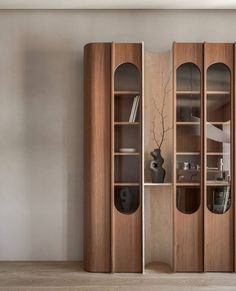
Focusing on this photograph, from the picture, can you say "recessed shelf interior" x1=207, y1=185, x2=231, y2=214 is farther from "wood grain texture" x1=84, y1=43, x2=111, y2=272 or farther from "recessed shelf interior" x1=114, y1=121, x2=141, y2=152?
"wood grain texture" x1=84, y1=43, x2=111, y2=272

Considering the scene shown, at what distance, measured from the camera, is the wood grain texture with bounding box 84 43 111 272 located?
3553 millimetres

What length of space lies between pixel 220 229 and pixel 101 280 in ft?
3.86

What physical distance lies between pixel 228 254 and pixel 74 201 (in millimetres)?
1569

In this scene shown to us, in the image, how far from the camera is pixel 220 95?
3.56 meters

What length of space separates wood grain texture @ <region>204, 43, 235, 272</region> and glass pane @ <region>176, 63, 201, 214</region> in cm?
14

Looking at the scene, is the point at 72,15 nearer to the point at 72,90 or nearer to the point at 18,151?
the point at 72,90

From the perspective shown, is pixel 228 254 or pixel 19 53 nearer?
pixel 228 254

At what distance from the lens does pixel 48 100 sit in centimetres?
390

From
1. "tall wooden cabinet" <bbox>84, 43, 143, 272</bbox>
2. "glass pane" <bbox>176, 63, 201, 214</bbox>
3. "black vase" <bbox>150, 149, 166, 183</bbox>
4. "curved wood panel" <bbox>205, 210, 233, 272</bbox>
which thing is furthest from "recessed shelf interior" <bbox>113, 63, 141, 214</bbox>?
"curved wood panel" <bbox>205, 210, 233, 272</bbox>

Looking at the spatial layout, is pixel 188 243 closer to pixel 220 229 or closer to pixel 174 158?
pixel 220 229

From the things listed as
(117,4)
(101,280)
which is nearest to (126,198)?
(101,280)

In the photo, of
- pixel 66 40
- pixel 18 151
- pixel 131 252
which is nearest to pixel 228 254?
pixel 131 252

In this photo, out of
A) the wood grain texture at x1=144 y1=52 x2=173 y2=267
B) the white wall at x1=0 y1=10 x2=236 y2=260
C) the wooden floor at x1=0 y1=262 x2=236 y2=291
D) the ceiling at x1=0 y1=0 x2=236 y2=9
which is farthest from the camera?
the white wall at x1=0 y1=10 x2=236 y2=260

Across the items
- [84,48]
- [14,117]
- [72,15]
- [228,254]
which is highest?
[72,15]
